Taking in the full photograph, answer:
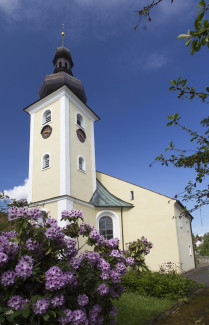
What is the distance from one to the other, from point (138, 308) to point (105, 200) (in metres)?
11.6

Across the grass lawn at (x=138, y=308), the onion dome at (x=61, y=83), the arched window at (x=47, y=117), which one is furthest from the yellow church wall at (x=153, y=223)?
the onion dome at (x=61, y=83)

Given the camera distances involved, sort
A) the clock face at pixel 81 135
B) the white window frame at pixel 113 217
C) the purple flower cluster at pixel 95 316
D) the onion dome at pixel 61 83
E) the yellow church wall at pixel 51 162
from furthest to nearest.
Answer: the onion dome at pixel 61 83 → the clock face at pixel 81 135 → the white window frame at pixel 113 217 → the yellow church wall at pixel 51 162 → the purple flower cluster at pixel 95 316

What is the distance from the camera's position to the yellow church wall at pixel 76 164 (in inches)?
672

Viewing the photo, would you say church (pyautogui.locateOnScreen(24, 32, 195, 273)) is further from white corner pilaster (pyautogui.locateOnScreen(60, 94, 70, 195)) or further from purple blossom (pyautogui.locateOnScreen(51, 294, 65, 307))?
purple blossom (pyautogui.locateOnScreen(51, 294, 65, 307))

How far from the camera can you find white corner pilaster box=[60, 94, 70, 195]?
15945 millimetres

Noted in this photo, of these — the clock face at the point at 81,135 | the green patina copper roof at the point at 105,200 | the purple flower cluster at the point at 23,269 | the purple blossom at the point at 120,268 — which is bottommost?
the purple blossom at the point at 120,268

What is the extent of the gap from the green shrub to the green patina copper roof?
8159mm

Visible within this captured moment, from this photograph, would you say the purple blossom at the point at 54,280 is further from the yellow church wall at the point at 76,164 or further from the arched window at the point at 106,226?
the arched window at the point at 106,226

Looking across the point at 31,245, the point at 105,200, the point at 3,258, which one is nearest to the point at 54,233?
the point at 31,245

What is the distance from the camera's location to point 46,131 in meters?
18.7

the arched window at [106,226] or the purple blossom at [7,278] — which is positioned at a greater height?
the arched window at [106,226]

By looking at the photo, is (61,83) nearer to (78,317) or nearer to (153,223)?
(153,223)

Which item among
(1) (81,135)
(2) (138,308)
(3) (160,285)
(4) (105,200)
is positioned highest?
(1) (81,135)

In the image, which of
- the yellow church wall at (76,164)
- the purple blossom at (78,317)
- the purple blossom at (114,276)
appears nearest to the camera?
the purple blossom at (78,317)
